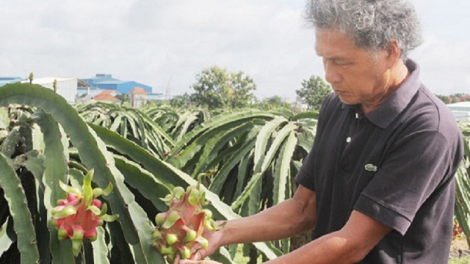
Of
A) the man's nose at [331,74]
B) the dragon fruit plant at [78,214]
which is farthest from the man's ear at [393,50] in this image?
the dragon fruit plant at [78,214]

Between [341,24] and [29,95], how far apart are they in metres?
0.82

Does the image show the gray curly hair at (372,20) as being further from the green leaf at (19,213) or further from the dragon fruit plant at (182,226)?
the green leaf at (19,213)

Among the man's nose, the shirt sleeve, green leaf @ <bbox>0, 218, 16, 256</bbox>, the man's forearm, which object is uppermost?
the man's nose

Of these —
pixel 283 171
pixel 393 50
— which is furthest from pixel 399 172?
pixel 283 171

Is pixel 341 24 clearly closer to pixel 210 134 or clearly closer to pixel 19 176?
pixel 19 176

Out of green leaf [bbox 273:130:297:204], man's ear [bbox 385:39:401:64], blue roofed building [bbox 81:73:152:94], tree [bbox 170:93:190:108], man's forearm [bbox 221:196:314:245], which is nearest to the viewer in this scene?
man's ear [bbox 385:39:401:64]

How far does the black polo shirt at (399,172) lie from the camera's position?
5.23 feet

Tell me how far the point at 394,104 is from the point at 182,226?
0.60 m

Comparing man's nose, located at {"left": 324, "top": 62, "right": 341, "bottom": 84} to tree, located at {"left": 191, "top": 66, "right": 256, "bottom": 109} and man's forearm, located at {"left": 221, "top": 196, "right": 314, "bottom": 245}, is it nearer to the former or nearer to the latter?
man's forearm, located at {"left": 221, "top": 196, "right": 314, "bottom": 245}

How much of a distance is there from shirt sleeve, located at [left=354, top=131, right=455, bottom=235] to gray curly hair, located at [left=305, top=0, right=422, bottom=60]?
236 mm

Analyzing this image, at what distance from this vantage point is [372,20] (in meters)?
1.60

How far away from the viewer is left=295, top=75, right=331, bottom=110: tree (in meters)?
28.7

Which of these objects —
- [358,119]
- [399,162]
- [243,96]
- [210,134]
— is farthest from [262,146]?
[243,96]

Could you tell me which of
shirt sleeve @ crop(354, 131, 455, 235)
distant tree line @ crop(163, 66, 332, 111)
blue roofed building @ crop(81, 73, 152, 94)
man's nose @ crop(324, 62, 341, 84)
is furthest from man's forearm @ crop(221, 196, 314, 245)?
blue roofed building @ crop(81, 73, 152, 94)
